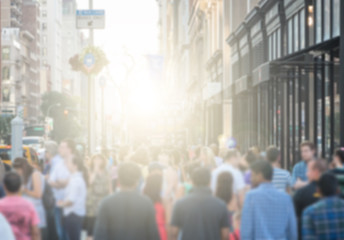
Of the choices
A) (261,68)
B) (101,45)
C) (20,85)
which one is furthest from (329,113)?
(20,85)

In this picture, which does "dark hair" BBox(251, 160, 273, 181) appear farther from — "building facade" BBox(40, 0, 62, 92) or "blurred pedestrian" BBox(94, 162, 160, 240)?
"building facade" BBox(40, 0, 62, 92)

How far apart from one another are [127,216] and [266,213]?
152 cm

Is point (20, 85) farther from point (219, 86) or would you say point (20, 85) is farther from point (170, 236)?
point (170, 236)

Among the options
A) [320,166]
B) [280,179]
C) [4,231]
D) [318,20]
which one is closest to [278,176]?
[280,179]

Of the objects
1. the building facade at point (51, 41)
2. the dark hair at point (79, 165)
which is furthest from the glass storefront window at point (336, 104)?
the building facade at point (51, 41)

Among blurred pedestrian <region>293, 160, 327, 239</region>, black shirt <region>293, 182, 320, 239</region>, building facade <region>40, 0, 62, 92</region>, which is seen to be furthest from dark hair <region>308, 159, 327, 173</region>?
building facade <region>40, 0, 62, 92</region>

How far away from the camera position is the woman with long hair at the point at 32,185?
980 centimetres

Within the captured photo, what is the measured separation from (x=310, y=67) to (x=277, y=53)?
638 centimetres

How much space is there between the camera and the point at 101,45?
30.5 meters

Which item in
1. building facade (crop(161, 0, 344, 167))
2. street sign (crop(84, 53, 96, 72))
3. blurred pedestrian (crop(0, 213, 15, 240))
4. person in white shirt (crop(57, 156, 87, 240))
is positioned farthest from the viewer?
street sign (crop(84, 53, 96, 72))

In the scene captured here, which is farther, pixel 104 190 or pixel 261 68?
pixel 261 68

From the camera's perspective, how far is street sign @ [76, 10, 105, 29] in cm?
2217

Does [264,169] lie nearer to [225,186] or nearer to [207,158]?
[225,186]

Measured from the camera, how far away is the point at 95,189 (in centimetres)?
1072
